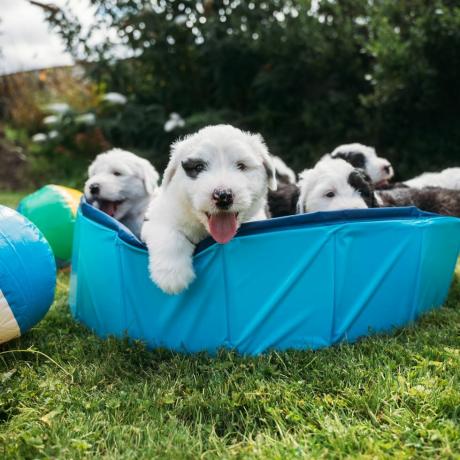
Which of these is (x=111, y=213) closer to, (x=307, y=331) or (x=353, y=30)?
(x=307, y=331)

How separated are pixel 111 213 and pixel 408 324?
115 inches

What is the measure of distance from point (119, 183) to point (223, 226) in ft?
7.33

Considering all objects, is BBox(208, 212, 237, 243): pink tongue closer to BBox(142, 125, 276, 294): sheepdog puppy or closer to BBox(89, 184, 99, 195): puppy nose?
BBox(142, 125, 276, 294): sheepdog puppy

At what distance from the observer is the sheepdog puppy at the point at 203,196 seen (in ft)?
9.40

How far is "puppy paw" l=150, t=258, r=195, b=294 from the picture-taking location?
9.72ft

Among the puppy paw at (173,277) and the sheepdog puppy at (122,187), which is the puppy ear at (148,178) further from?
the puppy paw at (173,277)

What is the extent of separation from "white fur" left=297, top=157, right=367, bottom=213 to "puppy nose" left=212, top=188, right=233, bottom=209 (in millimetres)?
1266

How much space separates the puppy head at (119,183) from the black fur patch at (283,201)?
117 centimetres

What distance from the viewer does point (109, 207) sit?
197 inches

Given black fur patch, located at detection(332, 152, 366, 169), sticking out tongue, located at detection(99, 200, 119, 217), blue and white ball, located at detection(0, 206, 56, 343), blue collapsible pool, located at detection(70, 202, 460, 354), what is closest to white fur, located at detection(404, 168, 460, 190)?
black fur patch, located at detection(332, 152, 366, 169)

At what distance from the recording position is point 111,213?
197 inches

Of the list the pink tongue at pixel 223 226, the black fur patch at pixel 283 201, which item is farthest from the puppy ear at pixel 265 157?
the black fur patch at pixel 283 201

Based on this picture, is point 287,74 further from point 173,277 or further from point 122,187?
point 173,277

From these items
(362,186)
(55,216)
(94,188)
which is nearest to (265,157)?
(362,186)
